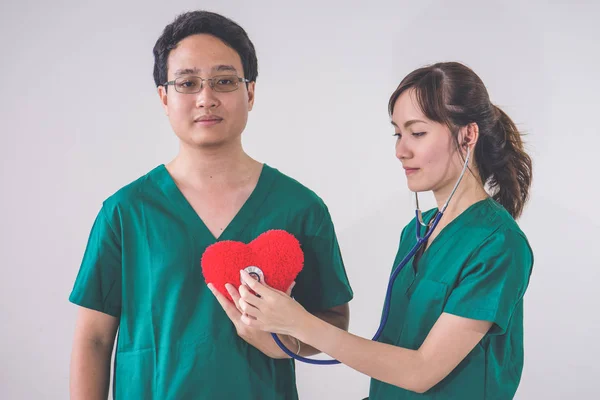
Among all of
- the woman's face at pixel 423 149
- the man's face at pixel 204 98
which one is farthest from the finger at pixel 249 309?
the woman's face at pixel 423 149

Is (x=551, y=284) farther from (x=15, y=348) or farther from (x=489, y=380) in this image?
(x=15, y=348)

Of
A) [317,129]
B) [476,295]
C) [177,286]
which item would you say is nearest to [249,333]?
[177,286]

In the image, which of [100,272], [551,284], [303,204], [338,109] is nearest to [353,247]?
[338,109]

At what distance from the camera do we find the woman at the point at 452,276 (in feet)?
3.94


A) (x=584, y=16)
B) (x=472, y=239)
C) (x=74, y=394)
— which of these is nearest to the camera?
(x=472, y=239)

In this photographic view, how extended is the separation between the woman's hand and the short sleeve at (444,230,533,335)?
1.09 ft

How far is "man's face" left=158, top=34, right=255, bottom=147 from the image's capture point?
1.30 m

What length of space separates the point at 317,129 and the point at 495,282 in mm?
1514

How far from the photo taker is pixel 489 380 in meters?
1.29

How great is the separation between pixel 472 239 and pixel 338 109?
57.2 inches

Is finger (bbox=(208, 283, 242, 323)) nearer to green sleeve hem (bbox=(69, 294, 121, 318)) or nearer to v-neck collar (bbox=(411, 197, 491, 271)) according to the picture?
green sleeve hem (bbox=(69, 294, 121, 318))

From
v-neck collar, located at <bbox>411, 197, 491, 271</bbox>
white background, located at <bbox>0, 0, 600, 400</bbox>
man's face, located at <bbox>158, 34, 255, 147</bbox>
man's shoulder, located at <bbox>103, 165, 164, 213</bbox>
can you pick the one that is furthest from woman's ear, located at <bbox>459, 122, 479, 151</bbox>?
white background, located at <bbox>0, 0, 600, 400</bbox>

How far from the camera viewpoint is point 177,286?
1.32 m

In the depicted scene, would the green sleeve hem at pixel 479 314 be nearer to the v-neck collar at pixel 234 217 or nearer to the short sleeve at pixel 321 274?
the short sleeve at pixel 321 274
